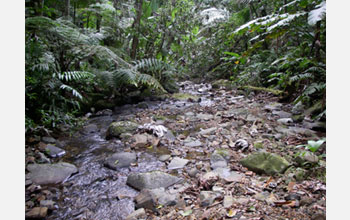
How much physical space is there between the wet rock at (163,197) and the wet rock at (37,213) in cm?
75

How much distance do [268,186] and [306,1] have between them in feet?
4.86

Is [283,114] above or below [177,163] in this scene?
above

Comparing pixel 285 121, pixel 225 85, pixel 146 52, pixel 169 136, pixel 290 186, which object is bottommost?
pixel 169 136

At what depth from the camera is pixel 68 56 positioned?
12.4 ft

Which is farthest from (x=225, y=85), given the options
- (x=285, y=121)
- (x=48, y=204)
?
(x=48, y=204)

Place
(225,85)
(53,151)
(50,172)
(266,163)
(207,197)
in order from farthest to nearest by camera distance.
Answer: (225,85)
(53,151)
(50,172)
(266,163)
(207,197)

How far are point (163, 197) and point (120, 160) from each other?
0.85 metres

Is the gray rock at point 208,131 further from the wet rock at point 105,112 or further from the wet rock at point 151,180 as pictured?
the wet rock at point 105,112

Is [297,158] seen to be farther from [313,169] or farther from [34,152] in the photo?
[34,152]

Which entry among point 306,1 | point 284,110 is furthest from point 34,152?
point 284,110

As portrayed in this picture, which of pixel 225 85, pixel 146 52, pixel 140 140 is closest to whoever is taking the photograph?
pixel 140 140

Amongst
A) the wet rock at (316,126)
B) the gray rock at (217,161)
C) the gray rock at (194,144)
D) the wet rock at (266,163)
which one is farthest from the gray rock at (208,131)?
the wet rock at (316,126)

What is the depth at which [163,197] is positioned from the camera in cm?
167

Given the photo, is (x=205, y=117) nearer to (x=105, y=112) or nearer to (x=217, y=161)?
(x=217, y=161)
